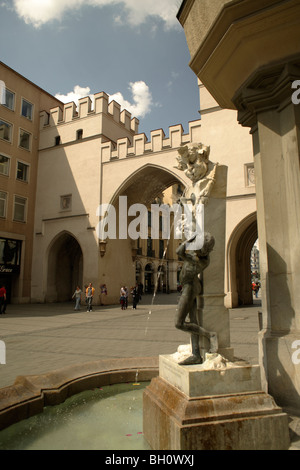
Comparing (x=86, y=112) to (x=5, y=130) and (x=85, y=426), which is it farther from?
(x=85, y=426)

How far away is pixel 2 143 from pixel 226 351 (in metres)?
24.6

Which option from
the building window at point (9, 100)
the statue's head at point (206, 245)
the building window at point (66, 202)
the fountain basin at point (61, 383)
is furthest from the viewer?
the building window at point (66, 202)

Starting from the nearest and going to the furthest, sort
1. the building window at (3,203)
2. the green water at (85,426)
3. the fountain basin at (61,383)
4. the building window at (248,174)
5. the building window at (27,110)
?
1. the green water at (85,426)
2. the fountain basin at (61,383)
3. the building window at (248,174)
4. the building window at (3,203)
5. the building window at (27,110)

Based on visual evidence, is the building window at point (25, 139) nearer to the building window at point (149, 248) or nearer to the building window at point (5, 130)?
the building window at point (5, 130)

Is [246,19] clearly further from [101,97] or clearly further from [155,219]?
[155,219]

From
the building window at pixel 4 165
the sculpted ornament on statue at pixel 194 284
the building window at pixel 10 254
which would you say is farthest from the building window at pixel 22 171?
the sculpted ornament on statue at pixel 194 284

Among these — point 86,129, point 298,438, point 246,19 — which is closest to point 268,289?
point 298,438

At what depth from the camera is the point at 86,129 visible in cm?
2466

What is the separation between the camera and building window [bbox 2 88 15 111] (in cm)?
2426

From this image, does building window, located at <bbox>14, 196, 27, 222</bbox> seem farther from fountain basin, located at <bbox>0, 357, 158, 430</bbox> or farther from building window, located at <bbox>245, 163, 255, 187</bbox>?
fountain basin, located at <bbox>0, 357, 158, 430</bbox>

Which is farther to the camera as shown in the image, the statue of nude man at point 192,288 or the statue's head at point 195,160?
the statue's head at point 195,160

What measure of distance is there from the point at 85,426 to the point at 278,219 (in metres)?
2.85

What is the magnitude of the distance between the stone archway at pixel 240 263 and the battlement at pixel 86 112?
13.5 meters

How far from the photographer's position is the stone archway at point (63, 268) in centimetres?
2519
